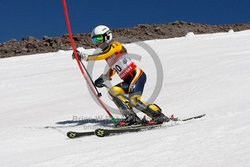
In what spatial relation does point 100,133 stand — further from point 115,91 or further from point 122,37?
point 122,37

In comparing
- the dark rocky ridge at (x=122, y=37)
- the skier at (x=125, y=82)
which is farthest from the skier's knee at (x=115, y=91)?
the dark rocky ridge at (x=122, y=37)

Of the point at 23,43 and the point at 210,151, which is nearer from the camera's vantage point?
the point at 210,151

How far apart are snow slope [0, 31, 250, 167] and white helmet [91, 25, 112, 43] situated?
1712 mm

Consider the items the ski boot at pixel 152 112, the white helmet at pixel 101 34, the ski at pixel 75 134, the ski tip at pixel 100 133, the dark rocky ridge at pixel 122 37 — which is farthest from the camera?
the dark rocky ridge at pixel 122 37

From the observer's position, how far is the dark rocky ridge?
1852 inches

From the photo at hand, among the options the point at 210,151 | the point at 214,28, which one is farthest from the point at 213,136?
the point at 214,28

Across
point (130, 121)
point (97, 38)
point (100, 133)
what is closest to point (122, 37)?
point (97, 38)


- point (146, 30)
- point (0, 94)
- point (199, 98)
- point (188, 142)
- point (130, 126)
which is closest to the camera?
point (188, 142)

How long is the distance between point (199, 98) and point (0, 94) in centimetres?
746

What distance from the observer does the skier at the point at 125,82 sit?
275 inches

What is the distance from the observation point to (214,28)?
59.3 m

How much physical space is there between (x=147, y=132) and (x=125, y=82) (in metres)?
1.31

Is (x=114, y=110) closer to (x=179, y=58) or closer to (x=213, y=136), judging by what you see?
(x=213, y=136)

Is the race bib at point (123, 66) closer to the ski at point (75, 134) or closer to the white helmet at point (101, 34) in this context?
the white helmet at point (101, 34)
